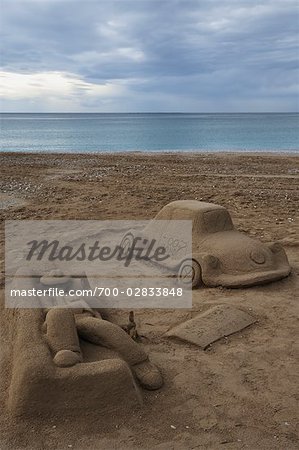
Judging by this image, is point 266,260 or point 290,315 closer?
point 290,315

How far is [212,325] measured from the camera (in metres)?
4.80

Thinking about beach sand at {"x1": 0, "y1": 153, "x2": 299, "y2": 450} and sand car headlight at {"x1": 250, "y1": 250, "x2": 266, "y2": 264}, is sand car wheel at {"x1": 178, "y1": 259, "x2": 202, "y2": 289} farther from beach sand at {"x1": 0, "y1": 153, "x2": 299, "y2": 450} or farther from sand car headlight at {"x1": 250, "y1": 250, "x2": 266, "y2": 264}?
sand car headlight at {"x1": 250, "y1": 250, "x2": 266, "y2": 264}

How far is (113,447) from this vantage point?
3217 mm

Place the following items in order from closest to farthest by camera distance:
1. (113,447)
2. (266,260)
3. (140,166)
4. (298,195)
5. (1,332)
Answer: (113,447) < (1,332) < (266,260) < (298,195) < (140,166)

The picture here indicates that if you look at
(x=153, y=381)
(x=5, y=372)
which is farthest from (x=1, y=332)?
(x=153, y=381)

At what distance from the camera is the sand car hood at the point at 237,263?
5742 mm

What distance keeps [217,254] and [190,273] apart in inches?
16.6

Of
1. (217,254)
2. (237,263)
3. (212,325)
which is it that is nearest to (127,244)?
(217,254)

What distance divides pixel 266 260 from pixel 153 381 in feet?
8.90

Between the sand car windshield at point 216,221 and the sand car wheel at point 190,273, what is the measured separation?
1.92ft

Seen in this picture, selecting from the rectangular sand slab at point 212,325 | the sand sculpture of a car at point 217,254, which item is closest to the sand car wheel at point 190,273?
the sand sculpture of a car at point 217,254

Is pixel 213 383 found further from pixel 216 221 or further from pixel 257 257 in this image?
pixel 216 221

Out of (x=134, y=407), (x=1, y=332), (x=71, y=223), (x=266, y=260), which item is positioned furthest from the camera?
(x=71, y=223)

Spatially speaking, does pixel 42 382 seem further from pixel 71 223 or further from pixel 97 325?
pixel 71 223
